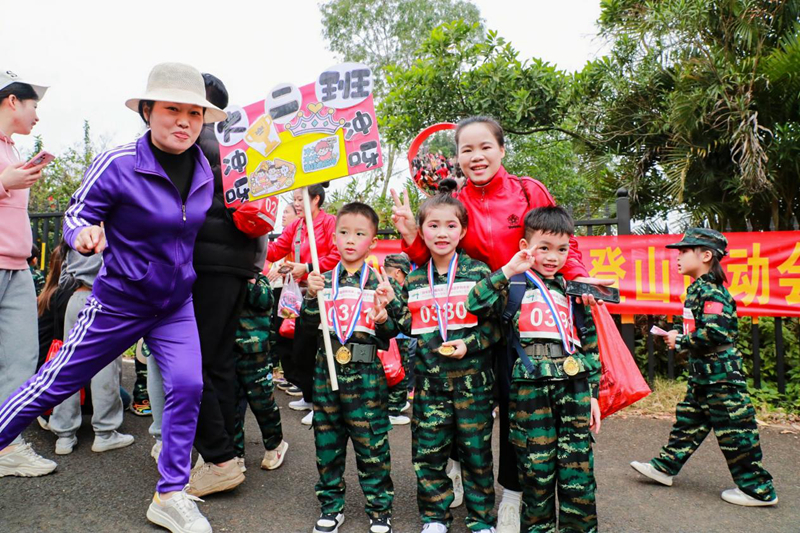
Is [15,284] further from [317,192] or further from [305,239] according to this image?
[317,192]

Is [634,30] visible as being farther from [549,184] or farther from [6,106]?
[549,184]

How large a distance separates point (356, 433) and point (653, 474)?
2.10 metres

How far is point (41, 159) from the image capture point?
317cm

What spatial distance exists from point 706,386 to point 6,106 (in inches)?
186

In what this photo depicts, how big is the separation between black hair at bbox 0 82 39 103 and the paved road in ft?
7.71

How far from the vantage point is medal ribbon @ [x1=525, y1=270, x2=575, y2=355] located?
115 inches

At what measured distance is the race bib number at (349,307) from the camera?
3.19 metres

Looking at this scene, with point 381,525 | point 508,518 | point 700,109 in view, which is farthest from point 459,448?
point 700,109

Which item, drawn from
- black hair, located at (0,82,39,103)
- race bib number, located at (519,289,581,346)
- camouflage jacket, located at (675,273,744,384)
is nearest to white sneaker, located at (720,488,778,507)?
camouflage jacket, located at (675,273,744,384)

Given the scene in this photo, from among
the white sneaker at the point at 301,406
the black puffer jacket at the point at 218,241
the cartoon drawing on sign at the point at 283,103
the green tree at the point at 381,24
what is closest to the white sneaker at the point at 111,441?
the white sneaker at the point at 301,406

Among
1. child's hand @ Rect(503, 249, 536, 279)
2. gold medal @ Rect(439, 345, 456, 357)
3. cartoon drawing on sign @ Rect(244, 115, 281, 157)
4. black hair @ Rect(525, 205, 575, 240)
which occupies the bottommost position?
gold medal @ Rect(439, 345, 456, 357)

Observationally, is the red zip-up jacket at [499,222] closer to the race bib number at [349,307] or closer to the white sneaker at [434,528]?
the race bib number at [349,307]

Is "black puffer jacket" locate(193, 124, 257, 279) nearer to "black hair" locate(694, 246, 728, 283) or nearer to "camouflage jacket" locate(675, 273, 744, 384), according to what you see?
"camouflage jacket" locate(675, 273, 744, 384)

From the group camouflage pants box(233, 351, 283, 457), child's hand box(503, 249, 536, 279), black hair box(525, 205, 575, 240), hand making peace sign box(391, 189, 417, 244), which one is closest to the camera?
child's hand box(503, 249, 536, 279)
